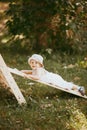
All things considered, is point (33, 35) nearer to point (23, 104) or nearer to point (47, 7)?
point (47, 7)

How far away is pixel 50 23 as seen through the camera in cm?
1109

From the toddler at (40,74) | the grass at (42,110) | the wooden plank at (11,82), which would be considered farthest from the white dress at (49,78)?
the wooden plank at (11,82)

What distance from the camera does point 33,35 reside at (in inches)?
443

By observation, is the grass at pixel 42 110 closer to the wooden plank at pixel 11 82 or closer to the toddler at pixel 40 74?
the wooden plank at pixel 11 82

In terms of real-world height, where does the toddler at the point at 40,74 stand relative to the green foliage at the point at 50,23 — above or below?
above

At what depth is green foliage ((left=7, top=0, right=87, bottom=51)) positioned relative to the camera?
10.9 m

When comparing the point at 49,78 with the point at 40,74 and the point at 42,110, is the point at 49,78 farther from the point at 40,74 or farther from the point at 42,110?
the point at 42,110

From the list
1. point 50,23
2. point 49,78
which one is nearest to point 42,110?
point 49,78

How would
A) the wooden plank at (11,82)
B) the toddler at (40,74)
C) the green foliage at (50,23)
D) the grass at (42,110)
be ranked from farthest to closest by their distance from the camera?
the green foliage at (50,23), the toddler at (40,74), the wooden plank at (11,82), the grass at (42,110)

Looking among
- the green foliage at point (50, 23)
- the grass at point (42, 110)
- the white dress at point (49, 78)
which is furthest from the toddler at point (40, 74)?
the green foliage at point (50, 23)

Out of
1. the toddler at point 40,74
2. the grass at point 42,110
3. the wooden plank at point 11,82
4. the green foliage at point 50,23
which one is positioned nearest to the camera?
the grass at point 42,110

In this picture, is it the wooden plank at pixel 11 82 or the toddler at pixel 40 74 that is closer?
the wooden plank at pixel 11 82

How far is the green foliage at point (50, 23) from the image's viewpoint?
10.9 metres

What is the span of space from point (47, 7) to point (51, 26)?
0.47m
